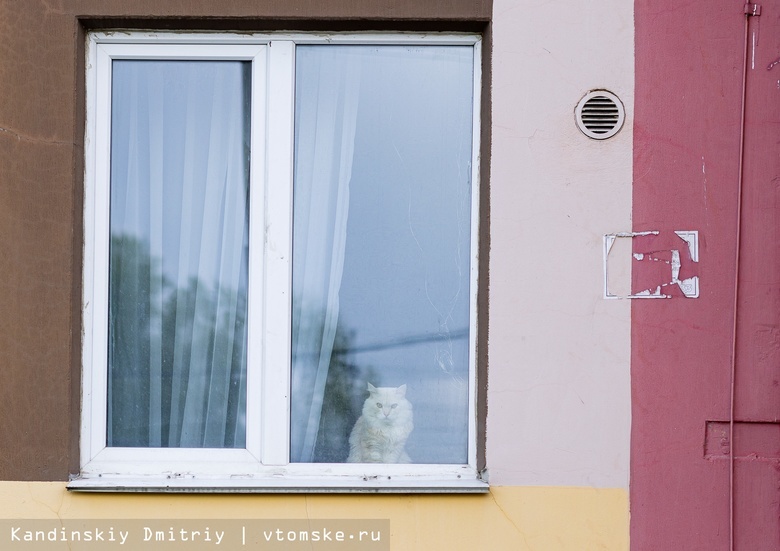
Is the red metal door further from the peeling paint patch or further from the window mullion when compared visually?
the window mullion

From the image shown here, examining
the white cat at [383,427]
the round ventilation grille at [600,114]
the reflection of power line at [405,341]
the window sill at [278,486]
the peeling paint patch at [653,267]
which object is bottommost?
the window sill at [278,486]

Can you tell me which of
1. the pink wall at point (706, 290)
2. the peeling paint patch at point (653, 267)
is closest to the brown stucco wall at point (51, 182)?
the peeling paint patch at point (653, 267)

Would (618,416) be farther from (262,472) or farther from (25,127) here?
(25,127)

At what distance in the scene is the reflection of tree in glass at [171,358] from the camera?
9.28ft

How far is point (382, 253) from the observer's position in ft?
9.39

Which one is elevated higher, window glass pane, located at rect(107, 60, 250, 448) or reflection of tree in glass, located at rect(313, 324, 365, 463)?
window glass pane, located at rect(107, 60, 250, 448)

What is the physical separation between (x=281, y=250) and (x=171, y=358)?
0.59 m

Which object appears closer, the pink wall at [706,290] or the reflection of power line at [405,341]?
the pink wall at [706,290]

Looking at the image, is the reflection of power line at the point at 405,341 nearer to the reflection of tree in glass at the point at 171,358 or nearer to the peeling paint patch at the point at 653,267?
the reflection of tree in glass at the point at 171,358

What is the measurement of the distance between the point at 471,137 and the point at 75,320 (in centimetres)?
162

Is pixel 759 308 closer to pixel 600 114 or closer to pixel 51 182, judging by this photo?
pixel 600 114

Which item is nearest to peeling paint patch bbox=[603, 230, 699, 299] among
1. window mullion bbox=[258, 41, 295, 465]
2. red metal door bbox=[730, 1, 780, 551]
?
red metal door bbox=[730, 1, 780, 551]

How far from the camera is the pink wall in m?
2.63

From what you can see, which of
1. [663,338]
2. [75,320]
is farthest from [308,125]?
[663,338]
